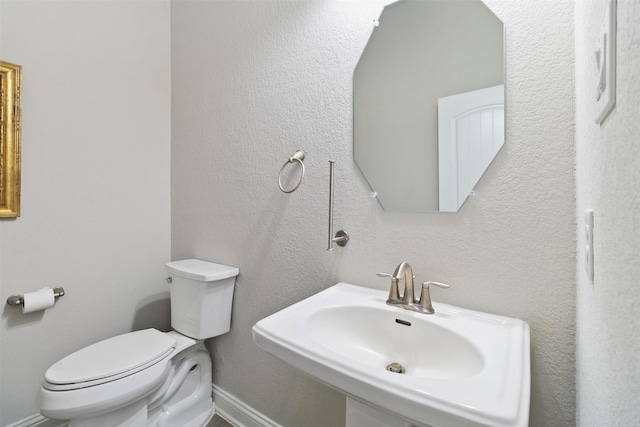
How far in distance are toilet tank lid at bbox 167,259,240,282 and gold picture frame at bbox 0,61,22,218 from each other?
2.34 feet

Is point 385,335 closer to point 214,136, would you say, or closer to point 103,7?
point 214,136

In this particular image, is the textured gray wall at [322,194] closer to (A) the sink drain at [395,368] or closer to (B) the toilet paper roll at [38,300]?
(A) the sink drain at [395,368]

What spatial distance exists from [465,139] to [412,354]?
2.16 ft

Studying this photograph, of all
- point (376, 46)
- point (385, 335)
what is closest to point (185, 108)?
point (376, 46)

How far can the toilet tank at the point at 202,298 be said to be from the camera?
1402 millimetres

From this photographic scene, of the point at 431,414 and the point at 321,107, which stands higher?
the point at 321,107

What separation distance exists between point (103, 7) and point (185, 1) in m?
0.44

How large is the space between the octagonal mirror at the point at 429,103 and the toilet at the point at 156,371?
946 millimetres

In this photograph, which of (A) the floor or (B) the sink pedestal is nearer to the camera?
(B) the sink pedestal

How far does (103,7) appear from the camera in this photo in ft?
5.19

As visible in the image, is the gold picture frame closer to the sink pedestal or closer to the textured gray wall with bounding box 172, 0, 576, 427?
the textured gray wall with bounding box 172, 0, 576, 427

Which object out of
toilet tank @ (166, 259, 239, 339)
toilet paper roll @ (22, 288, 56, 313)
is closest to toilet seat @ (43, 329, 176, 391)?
toilet tank @ (166, 259, 239, 339)

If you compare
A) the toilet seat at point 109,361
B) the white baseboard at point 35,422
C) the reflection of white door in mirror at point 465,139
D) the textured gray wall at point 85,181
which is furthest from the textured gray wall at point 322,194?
the white baseboard at point 35,422

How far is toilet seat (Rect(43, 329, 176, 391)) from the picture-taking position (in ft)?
3.46
